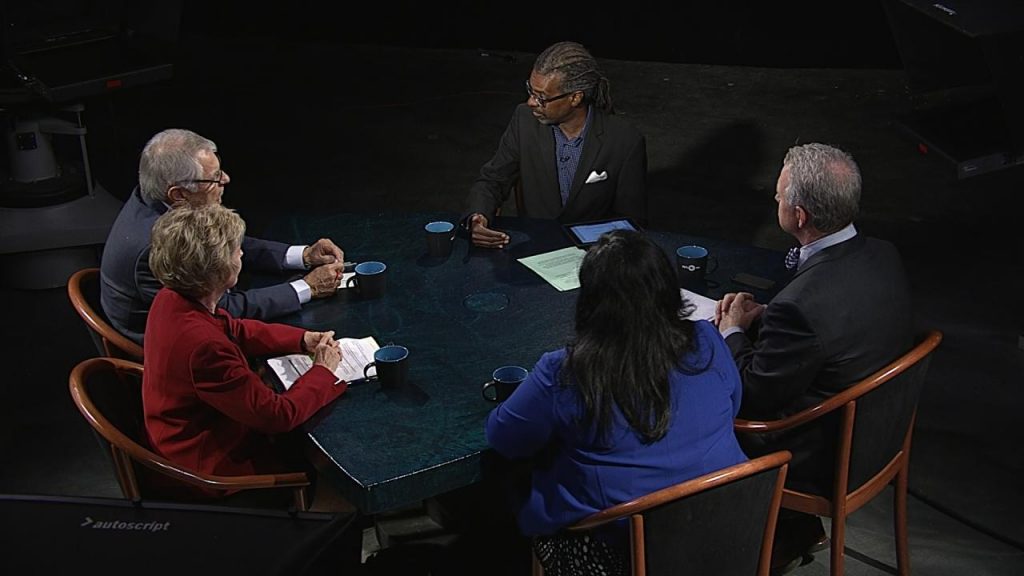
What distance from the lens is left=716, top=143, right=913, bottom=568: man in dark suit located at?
2.89 metres

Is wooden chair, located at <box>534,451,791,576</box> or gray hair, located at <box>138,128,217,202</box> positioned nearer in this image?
wooden chair, located at <box>534,451,791,576</box>

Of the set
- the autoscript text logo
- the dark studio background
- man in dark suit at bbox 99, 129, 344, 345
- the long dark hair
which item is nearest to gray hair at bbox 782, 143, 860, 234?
the long dark hair

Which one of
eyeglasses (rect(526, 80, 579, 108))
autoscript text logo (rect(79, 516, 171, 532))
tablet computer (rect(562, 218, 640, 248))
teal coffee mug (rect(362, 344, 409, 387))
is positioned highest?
eyeglasses (rect(526, 80, 579, 108))

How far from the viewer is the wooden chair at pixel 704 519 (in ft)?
7.88

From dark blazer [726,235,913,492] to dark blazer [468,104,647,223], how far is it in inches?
52.1

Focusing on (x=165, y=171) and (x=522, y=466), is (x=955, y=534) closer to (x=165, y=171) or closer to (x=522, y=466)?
(x=522, y=466)

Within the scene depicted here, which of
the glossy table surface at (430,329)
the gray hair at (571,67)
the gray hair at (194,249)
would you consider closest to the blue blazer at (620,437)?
the glossy table surface at (430,329)

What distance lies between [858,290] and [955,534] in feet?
3.84

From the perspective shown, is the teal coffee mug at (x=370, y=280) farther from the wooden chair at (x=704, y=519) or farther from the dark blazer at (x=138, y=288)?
the wooden chair at (x=704, y=519)

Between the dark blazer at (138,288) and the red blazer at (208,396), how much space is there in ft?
1.06

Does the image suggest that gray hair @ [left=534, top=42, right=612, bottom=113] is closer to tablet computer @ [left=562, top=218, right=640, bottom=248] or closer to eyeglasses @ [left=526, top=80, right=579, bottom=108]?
eyeglasses @ [left=526, top=80, right=579, bottom=108]

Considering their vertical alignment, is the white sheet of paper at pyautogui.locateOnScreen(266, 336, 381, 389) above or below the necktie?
below

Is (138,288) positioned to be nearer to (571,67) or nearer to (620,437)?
(620,437)

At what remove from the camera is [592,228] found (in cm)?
391
